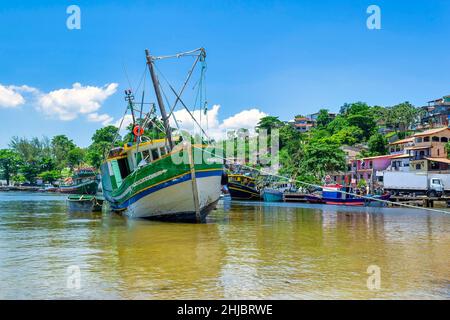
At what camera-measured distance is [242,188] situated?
59812mm

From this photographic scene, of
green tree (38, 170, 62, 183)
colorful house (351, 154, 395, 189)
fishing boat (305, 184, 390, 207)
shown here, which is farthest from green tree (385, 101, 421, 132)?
green tree (38, 170, 62, 183)

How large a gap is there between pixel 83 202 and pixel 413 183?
38799 mm

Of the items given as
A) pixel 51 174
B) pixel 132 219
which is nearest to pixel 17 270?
pixel 132 219

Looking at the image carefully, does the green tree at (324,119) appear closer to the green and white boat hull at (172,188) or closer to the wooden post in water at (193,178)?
the green and white boat hull at (172,188)

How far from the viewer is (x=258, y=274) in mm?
9359

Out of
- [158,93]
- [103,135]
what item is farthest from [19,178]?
[158,93]

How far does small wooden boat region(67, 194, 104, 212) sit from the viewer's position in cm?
3338

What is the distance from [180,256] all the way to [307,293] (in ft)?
15.9

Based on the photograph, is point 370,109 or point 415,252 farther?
point 370,109

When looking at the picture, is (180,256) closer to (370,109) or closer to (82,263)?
(82,263)

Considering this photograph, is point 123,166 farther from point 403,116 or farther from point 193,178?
point 403,116

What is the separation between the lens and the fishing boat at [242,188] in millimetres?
59600

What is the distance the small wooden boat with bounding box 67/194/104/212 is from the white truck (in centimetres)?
3488
